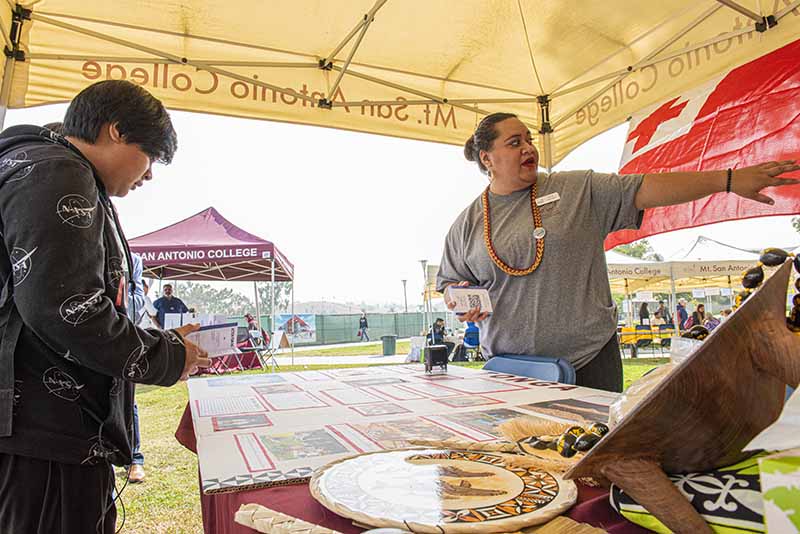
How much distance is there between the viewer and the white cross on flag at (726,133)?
7.13 feet

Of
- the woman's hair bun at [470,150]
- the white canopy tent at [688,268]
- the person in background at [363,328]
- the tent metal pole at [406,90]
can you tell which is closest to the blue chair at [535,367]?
the woman's hair bun at [470,150]

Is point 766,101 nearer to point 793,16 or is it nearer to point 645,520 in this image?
point 793,16

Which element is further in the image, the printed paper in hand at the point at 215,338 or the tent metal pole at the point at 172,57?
the tent metal pole at the point at 172,57

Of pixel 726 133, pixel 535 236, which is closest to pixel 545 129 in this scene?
pixel 726 133

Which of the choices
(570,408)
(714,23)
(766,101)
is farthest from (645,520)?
(714,23)

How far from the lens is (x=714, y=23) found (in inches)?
96.9

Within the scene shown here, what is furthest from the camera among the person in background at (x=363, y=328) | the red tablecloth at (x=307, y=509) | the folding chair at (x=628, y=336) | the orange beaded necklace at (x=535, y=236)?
the person in background at (x=363, y=328)

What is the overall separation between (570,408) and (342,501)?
694 millimetres

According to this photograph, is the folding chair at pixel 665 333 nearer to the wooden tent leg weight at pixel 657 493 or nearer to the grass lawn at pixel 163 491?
the grass lawn at pixel 163 491

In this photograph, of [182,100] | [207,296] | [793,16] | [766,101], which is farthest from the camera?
[207,296]

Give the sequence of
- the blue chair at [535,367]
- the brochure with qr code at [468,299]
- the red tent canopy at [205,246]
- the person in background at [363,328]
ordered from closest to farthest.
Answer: the blue chair at [535,367]
the brochure with qr code at [468,299]
the red tent canopy at [205,246]
the person in background at [363,328]

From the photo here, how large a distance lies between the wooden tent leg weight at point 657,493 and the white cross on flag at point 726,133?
235 cm

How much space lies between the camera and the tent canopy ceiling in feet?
8.04

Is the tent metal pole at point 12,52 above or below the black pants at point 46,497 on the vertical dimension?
above
